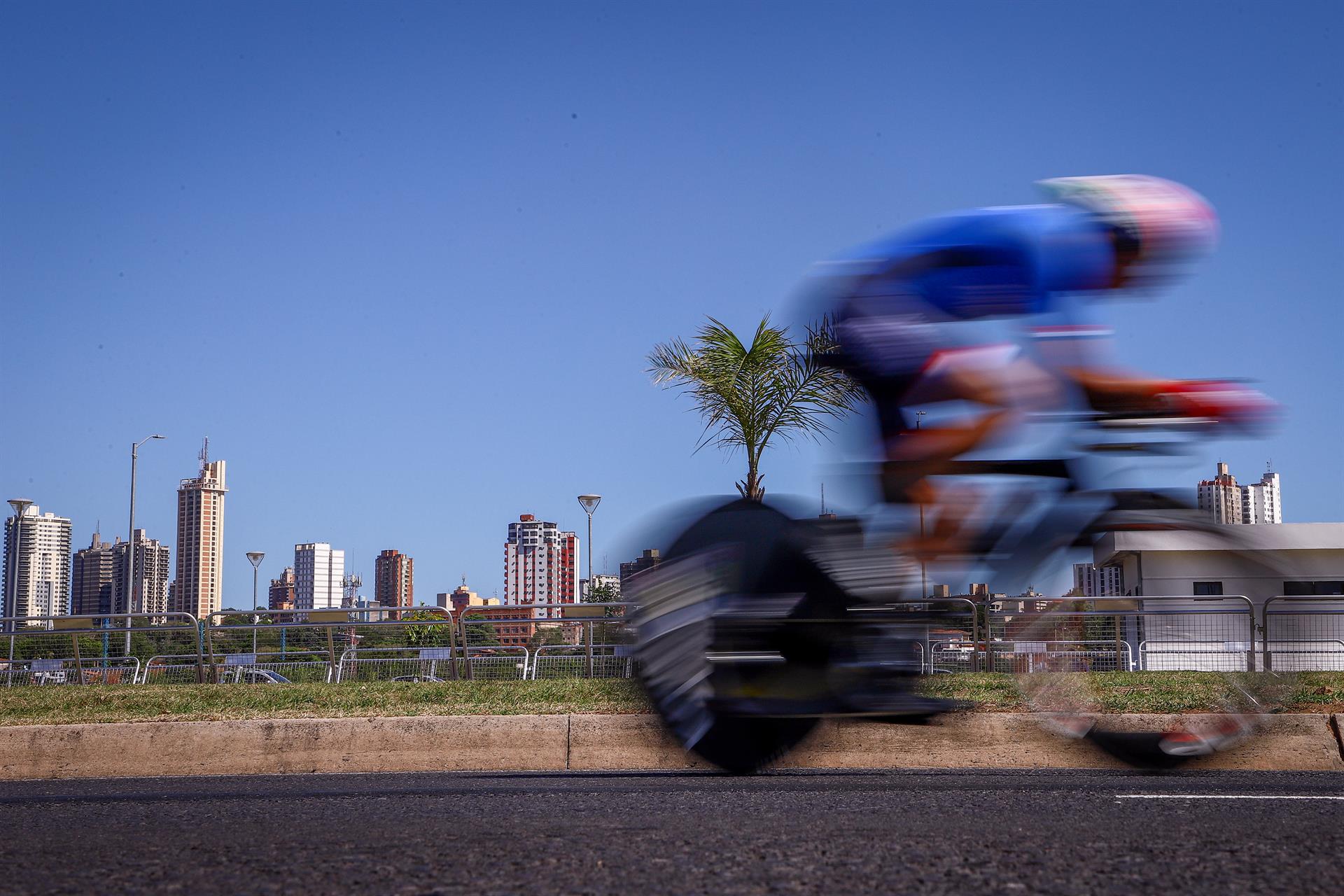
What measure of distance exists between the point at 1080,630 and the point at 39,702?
635 centimetres

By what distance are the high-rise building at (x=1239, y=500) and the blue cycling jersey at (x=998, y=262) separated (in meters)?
0.78

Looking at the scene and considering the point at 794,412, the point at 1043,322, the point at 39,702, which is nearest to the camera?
the point at 1043,322

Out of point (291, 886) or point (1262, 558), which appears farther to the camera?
point (1262, 558)

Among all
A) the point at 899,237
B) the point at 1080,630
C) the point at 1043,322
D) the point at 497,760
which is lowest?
the point at 497,760

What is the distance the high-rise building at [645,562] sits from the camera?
430 cm

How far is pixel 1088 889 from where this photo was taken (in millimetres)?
2771

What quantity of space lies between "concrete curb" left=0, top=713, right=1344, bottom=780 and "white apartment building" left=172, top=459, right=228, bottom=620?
176703 mm

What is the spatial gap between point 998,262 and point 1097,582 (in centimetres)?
152

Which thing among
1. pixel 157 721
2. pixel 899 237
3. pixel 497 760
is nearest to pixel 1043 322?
pixel 899 237

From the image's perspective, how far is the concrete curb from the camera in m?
5.77

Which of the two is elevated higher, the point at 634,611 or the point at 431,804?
the point at 634,611

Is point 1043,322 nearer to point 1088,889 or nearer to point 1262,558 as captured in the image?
point 1262,558

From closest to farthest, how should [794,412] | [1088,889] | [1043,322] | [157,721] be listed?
[1088,889], [1043,322], [157,721], [794,412]

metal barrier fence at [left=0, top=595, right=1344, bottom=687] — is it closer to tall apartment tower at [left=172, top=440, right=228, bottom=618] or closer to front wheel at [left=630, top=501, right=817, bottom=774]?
front wheel at [left=630, top=501, right=817, bottom=774]
